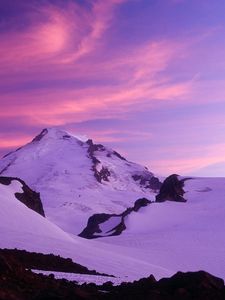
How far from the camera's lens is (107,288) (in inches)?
623

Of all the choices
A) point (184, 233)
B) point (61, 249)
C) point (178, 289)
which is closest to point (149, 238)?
point (184, 233)

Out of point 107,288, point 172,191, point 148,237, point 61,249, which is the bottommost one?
point 107,288

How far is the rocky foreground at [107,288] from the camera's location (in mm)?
12336

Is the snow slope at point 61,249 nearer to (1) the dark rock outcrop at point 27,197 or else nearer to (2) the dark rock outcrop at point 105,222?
(1) the dark rock outcrop at point 27,197

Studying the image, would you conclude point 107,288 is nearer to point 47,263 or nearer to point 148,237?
point 47,263

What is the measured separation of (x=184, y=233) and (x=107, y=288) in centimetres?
4185

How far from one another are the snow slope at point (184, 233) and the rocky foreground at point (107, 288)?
23.6 m

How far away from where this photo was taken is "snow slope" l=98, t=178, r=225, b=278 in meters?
43.2

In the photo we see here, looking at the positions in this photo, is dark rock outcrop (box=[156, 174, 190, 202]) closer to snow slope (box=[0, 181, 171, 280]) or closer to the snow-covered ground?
the snow-covered ground

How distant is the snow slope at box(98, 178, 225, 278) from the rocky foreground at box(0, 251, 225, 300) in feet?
77.6

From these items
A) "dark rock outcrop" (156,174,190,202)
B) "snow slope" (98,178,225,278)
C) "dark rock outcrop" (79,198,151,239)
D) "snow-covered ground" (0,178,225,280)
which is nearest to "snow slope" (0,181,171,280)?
"snow-covered ground" (0,178,225,280)

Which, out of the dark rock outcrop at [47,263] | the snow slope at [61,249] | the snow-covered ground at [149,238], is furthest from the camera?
the snow-covered ground at [149,238]

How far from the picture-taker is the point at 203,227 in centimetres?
5978

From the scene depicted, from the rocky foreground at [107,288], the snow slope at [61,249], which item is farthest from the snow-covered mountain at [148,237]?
the rocky foreground at [107,288]
